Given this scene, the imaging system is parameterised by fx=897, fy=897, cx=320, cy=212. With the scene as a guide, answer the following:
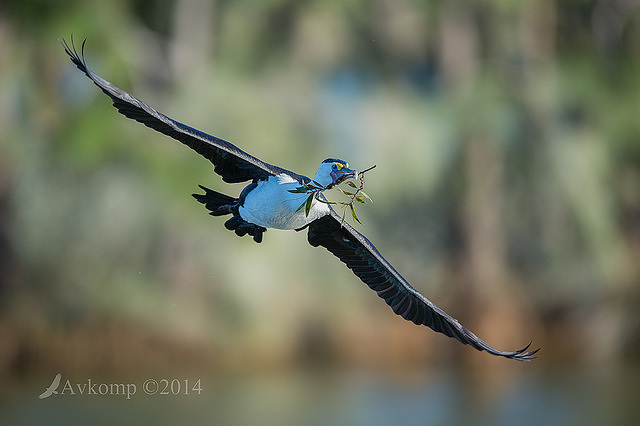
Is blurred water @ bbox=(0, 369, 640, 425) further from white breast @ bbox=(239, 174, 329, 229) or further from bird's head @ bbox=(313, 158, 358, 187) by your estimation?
bird's head @ bbox=(313, 158, 358, 187)

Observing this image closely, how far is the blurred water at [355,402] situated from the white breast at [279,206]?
6365 mm

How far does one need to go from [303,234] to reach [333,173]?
8808 mm

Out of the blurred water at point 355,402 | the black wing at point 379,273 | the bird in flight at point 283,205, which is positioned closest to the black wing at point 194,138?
the bird in flight at point 283,205

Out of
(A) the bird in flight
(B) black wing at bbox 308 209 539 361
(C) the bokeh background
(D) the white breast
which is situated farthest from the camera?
(C) the bokeh background

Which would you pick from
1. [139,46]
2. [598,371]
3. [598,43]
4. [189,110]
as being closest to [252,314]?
[189,110]

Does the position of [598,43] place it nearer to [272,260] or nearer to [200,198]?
[272,260]

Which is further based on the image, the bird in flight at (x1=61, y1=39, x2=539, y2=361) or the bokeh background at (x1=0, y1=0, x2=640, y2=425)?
the bokeh background at (x1=0, y1=0, x2=640, y2=425)

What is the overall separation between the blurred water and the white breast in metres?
6.36

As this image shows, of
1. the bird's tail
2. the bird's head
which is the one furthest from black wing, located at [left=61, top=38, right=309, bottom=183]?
the bird's head

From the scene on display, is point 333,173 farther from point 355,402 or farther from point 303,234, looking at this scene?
point 303,234

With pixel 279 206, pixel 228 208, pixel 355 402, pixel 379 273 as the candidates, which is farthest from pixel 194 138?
pixel 355 402

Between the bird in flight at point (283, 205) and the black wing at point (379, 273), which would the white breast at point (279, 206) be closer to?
the bird in flight at point (283, 205)

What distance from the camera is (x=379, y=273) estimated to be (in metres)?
4.75

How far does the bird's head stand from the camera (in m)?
3.60
